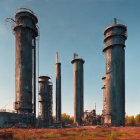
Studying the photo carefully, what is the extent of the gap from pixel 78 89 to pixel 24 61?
67.8ft

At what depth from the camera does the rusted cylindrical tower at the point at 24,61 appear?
27.0 m

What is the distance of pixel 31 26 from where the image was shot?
31344 mm

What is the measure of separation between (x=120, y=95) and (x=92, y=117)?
11.4 metres

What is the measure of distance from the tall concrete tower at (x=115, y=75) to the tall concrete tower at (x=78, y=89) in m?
11.9

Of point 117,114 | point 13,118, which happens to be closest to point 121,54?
A: point 117,114

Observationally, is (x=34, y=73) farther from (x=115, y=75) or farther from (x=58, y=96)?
(x=115, y=75)

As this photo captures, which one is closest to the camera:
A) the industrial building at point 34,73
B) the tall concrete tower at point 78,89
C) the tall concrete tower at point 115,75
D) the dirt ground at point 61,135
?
the dirt ground at point 61,135

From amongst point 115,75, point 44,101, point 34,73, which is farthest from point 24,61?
point 115,75

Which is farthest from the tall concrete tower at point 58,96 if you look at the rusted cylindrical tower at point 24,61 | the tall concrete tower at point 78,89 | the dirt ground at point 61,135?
the dirt ground at point 61,135

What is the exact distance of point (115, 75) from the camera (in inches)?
1182

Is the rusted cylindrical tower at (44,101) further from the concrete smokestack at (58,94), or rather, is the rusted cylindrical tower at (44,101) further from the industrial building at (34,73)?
the industrial building at (34,73)

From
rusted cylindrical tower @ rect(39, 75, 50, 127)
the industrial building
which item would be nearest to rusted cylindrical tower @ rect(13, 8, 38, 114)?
the industrial building

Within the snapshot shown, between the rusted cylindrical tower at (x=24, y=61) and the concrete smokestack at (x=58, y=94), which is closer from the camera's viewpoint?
the rusted cylindrical tower at (x=24, y=61)

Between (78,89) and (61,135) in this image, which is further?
(78,89)
